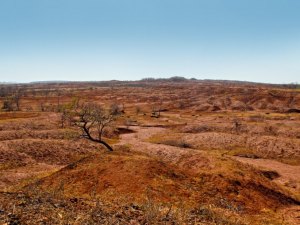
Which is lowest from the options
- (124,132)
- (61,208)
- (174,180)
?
(124,132)

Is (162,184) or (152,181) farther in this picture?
(152,181)

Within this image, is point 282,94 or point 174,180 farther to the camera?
point 282,94

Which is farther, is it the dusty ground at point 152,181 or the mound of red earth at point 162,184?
the mound of red earth at point 162,184

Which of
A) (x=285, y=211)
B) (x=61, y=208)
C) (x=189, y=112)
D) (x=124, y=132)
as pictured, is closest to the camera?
(x=61, y=208)

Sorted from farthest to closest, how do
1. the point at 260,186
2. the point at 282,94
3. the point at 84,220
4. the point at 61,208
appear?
the point at 282,94
the point at 260,186
the point at 61,208
the point at 84,220

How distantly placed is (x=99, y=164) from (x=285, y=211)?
17298mm

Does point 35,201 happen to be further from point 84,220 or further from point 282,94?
point 282,94

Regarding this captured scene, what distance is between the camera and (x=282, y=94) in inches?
6777

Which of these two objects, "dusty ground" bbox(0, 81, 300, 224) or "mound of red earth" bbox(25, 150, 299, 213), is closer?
"dusty ground" bbox(0, 81, 300, 224)

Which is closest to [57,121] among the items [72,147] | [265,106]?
[72,147]

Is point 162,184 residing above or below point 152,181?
below

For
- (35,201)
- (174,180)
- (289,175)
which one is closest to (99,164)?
(174,180)

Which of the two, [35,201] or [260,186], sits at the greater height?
[35,201]

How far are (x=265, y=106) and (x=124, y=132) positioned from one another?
93.4 m
